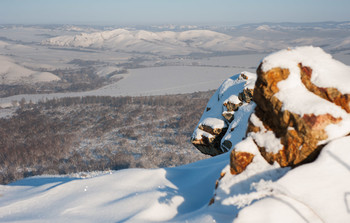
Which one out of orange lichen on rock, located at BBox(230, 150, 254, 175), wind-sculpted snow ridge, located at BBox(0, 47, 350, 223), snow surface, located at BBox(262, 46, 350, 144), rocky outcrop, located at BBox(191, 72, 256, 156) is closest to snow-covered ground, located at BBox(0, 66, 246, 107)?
rocky outcrop, located at BBox(191, 72, 256, 156)

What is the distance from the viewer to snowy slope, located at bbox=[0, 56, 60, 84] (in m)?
129

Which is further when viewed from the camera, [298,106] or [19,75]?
[19,75]

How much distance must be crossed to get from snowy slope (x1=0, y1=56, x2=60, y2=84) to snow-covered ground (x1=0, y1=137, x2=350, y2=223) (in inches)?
5267

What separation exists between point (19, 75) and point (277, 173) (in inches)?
6207

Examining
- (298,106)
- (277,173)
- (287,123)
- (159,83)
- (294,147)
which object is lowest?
(159,83)

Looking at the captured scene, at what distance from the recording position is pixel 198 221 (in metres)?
6.63

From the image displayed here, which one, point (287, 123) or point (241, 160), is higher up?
point (287, 123)

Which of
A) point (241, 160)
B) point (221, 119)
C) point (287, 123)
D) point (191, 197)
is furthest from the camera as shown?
point (221, 119)

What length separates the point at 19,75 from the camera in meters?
139

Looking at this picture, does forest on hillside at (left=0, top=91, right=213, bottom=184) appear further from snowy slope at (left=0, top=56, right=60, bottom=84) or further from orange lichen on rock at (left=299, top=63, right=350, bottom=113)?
snowy slope at (left=0, top=56, right=60, bottom=84)

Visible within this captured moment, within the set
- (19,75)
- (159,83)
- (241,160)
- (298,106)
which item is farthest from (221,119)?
(19,75)

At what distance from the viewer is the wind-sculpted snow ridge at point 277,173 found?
5977mm

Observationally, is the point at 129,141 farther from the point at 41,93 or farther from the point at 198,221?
the point at 41,93

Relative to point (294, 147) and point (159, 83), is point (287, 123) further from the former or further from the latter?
point (159, 83)
